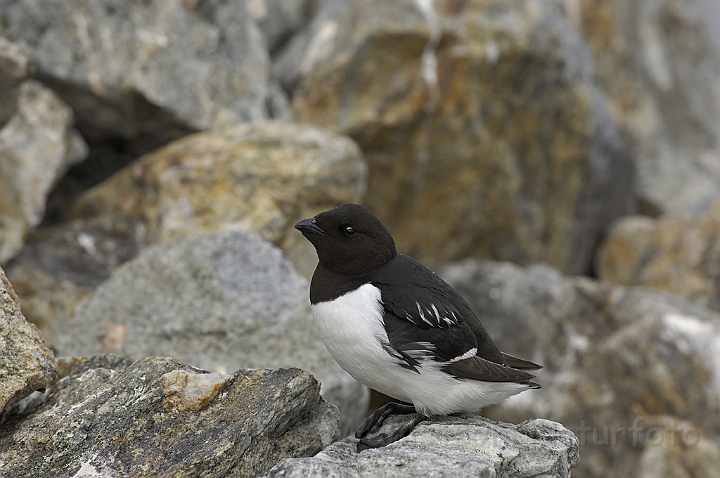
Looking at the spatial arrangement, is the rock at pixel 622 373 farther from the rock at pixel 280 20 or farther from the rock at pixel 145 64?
the rock at pixel 280 20

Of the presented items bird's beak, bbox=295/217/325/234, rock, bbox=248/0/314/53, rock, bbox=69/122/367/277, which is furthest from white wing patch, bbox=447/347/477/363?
rock, bbox=248/0/314/53

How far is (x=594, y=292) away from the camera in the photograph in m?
9.55

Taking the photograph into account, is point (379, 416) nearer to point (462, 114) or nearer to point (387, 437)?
point (387, 437)

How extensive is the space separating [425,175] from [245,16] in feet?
12.6

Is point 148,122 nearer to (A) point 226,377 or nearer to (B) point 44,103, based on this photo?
(B) point 44,103

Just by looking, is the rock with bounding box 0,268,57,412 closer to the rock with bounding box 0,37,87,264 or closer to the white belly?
the white belly

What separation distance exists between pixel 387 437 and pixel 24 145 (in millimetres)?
6200

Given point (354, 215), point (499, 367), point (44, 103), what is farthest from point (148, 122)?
point (499, 367)

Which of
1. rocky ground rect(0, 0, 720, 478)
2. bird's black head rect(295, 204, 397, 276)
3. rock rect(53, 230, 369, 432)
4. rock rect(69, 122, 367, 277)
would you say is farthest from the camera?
rock rect(69, 122, 367, 277)

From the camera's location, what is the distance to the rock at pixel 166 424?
13.7 feet

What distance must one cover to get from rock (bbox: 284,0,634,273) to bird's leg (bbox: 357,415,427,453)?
7718 millimetres

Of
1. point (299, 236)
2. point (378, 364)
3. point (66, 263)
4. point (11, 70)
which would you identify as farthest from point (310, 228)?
point (11, 70)

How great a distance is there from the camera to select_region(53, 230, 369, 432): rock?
6367mm

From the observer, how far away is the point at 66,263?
8.73m
